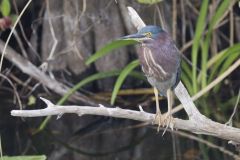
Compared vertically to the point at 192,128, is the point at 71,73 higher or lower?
higher

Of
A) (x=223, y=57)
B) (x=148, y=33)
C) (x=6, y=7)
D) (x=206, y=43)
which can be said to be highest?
(x=6, y=7)

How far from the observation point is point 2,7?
4594mm

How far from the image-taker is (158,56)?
285 centimetres

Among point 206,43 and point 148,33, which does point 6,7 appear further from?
point 148,33

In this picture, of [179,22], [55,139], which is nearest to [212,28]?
[179,22]

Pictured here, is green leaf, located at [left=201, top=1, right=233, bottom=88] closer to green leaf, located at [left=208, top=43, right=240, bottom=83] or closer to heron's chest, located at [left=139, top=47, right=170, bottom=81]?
green leaf, located at [left=208, top=43, right=240, bottom=83]

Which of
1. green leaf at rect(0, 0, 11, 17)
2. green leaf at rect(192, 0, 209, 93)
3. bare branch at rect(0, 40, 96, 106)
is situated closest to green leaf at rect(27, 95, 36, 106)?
bare branch at rect(0, 40, 96, 106)

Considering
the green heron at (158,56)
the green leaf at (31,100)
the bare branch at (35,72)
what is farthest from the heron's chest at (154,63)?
the green leaf at (31,100)

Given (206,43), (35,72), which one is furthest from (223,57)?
(35,72)

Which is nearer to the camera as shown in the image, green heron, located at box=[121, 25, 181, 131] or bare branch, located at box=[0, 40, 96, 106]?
green heron, located at box=[121, 25, 181, 131]

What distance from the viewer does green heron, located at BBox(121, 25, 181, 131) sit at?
111 inches

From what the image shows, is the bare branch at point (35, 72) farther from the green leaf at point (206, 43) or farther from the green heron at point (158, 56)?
the green heron at point (158, 56)

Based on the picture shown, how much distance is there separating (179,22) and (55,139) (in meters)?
1.57

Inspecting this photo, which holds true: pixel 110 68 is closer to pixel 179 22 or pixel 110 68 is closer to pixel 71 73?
pixel 71 73
